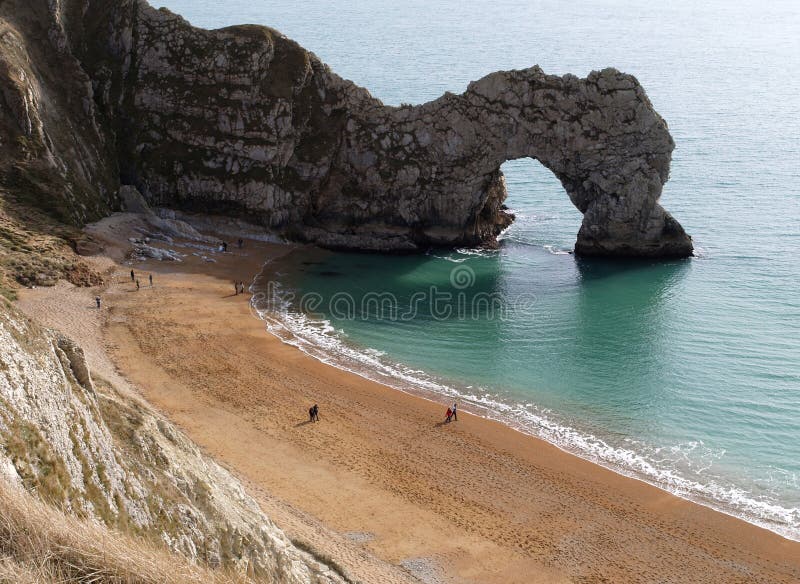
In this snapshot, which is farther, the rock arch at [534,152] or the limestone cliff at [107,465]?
the rock arch at [534,152]

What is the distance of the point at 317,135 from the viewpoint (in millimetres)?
73438

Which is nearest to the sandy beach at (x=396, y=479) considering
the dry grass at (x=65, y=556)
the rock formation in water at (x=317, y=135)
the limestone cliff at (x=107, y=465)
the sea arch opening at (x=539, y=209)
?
the limestone cliff at (x=107, y=465)

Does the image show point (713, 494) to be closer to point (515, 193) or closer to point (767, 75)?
point (515, 193)

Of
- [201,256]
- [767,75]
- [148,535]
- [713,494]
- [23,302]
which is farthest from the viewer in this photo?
[767,75]

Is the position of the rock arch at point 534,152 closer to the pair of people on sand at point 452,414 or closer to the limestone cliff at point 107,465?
the pair of people on sand at point 452,414

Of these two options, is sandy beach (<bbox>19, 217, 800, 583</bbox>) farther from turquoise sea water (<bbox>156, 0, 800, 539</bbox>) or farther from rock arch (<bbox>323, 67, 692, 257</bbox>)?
rock arch (<bbox>323, 67, 692, 257</bbox>)

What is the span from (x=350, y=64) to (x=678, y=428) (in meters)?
130

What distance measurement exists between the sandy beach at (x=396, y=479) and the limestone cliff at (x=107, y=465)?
897 centimetres

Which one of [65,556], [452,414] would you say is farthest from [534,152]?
[65,556]

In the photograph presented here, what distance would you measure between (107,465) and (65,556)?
6.31 meters

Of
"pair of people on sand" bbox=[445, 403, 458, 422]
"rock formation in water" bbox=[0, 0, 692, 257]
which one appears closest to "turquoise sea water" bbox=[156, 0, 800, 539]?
"pair of people on sand" bbox=[445, 403, 458, 422]

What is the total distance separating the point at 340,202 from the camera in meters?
74.1

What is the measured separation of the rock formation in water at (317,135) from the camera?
231 ft

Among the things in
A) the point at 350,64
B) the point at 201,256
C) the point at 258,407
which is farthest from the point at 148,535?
the point at 350,64
